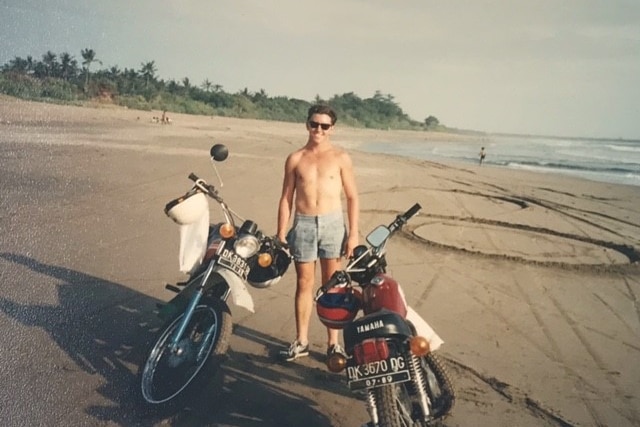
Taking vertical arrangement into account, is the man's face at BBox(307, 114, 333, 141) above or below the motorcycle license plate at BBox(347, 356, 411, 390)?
above

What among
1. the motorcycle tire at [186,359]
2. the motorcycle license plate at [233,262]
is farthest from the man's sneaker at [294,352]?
the motorcycle license plate at [233,262]

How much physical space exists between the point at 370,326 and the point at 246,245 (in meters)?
1.26

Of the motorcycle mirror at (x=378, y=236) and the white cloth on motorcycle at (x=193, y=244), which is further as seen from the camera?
the white cloth on motorcycle at (x=193, y=244)

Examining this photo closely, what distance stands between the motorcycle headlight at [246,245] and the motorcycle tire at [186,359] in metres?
0.36

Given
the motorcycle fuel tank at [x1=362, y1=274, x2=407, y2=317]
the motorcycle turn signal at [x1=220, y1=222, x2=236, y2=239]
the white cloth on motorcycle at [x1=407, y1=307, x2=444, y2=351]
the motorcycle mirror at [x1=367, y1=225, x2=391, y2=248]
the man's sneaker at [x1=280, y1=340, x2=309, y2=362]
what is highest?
the motorcycle mirror at [x1=367, y1=225, x2=391, y2=248]

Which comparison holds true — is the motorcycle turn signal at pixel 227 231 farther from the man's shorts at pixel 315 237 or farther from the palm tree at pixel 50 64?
the palm tree at pixel 50 64

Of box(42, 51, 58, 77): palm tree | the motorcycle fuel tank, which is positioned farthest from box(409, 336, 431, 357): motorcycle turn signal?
box(42, 51, 58, 77): palm tree

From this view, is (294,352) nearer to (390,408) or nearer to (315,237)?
(315,237)

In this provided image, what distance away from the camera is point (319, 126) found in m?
3.53

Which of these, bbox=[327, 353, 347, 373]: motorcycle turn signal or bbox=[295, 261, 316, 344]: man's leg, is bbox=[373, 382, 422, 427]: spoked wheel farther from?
bbox=[295, 261, 316, 344]: man's leg

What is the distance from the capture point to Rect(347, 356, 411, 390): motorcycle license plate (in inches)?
82.9

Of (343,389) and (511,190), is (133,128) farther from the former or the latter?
(343,389)

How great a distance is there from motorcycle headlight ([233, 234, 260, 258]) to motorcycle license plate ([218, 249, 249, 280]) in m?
0.04

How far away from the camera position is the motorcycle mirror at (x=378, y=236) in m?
2.80
